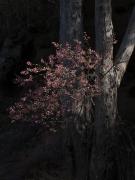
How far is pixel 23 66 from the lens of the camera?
1894 cm

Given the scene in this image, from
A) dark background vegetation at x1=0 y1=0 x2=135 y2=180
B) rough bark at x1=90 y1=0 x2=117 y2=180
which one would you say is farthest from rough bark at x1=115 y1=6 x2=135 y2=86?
dark background vegetation at x1=0 y1=0 x2=135 y2=180

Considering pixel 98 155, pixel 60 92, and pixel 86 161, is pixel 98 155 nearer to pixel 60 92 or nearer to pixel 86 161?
pixel 86 161

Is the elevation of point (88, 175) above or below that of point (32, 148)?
below

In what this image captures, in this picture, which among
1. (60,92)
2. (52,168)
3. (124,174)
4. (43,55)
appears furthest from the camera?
(43,55)

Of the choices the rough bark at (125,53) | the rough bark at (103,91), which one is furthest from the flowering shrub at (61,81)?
the rough bark at (125,53)

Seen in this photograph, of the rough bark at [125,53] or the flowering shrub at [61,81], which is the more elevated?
the rough bark at [125,53]

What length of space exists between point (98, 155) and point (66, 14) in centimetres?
266

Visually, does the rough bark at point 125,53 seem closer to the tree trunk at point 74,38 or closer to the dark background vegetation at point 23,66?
the tree trunk at point 74,38

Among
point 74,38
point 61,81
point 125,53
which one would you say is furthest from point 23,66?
point 61,81

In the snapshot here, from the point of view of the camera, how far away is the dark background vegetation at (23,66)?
1298cm

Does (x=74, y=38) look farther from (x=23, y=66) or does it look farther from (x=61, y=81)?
(x=23, y=66)

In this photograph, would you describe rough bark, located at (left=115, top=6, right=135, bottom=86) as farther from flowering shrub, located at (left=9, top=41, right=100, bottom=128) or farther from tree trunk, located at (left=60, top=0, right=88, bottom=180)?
tree trunk, located at (left=60, top=0, right=88, bottom=180)

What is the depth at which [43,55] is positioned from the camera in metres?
18.4

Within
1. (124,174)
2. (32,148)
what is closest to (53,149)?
(32,148)
